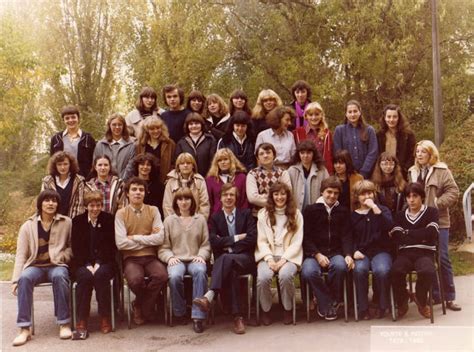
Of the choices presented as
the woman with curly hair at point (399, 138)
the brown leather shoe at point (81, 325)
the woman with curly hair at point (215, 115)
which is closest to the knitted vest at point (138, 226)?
the brown leather shoe at point (81, 325)

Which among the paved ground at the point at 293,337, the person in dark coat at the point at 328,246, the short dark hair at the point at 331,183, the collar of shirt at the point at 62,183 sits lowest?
the paved ground at the point at 293,337

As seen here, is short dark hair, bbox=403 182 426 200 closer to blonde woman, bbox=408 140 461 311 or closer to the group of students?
the group of students

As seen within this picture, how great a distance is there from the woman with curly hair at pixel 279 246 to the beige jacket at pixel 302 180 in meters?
0.28

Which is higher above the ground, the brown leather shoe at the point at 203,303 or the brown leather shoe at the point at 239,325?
the brown leather shoe at the point at 203,303

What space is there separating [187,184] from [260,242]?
0.90m

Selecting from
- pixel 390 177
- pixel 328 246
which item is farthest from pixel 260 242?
pixel 390 177

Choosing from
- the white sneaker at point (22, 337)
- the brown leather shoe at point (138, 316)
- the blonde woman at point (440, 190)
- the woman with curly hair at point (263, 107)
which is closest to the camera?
the white sneaker at point (22, 337)

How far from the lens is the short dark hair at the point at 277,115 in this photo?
5.61 m

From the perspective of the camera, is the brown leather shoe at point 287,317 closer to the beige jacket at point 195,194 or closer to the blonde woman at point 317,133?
the beige jacket at point 195,194

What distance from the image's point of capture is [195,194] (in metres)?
5.39

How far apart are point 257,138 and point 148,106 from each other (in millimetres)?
1259

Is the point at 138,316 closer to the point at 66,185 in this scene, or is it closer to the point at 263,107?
the point at 66,185

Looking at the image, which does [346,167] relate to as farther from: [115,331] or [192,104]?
[115,331]

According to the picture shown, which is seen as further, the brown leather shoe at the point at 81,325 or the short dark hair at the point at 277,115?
the short dark hair at the point at 277,115
